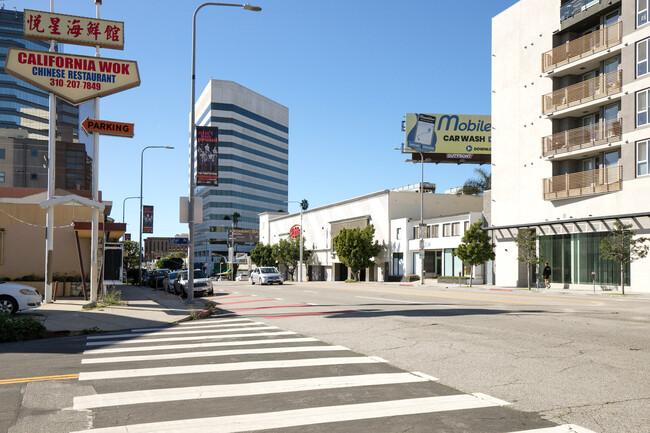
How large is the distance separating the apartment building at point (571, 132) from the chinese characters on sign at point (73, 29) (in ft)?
91.9

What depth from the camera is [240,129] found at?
155000mm

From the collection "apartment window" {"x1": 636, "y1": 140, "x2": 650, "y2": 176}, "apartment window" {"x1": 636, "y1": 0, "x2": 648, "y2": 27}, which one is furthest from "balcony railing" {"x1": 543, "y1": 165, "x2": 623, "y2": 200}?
"apartment window" {"x1": 636, "y1": 0, "x2": 648, "y2": 27}

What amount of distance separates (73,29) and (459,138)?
51581mm

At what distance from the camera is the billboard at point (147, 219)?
53.0m

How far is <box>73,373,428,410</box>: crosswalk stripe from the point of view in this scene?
21.7ft

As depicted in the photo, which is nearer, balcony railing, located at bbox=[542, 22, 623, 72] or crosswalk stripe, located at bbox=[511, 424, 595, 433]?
crosswalk stripe, located at bbox=[511, 424, 595, 433]

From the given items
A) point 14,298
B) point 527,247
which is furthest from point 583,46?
point 14,298

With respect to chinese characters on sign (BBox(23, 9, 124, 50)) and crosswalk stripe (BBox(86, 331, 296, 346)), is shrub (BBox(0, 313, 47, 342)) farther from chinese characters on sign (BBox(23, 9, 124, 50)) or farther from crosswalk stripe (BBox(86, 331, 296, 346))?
chinese characters on sign (BBox(23, 9, 124, 50))

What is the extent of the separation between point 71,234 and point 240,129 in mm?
131269

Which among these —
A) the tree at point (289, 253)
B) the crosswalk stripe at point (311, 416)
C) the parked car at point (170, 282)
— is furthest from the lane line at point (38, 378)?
the tree at point (289, 253)

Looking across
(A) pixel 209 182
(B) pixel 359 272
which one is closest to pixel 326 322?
(A) pixel 209 182

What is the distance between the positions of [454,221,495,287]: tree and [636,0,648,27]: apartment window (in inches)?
685

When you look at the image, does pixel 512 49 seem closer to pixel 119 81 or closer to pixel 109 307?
pixel 119 81

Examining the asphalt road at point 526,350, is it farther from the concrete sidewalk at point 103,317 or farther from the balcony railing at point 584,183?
the balcony railing at point 584,183
